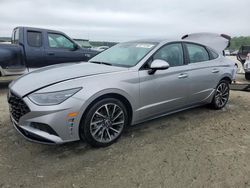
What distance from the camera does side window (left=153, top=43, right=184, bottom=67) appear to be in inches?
149

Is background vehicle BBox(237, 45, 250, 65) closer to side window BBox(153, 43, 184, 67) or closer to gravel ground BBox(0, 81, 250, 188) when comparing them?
gravel ground BBox(0, 81, 250, 188)

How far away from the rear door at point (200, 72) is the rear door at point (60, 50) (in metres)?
4.44

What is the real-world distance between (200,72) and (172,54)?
2.34 feet

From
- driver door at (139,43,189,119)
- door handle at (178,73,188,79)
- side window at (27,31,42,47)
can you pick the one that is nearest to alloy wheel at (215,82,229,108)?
driver door at (139,43,189,119)

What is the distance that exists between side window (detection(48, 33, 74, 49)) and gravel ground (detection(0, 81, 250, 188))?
388cm

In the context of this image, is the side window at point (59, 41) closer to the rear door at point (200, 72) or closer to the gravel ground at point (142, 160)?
the gravel ground at point (142, 160)

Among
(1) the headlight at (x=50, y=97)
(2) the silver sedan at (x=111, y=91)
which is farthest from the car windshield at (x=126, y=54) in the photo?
(1) the headlight at (x=50, y=97)

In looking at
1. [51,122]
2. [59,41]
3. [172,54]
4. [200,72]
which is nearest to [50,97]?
[51,122]

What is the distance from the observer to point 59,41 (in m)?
7.46

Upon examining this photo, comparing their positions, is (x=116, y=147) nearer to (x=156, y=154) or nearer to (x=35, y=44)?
(x=156, y=154)

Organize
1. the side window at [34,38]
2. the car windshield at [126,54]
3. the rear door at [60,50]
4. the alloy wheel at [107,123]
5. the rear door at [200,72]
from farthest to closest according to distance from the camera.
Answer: the rear door at [60,50]
the side window at [34,38]
the rear door at [200,72]
the car windshield at [126,54]
the alloy wheel at [107,123]

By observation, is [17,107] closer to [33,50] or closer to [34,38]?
[33,50]

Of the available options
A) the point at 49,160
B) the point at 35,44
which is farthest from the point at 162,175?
the point at 35,44

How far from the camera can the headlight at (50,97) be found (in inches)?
106
